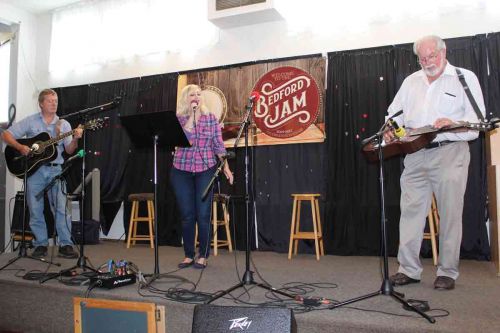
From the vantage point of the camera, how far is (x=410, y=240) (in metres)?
2.90

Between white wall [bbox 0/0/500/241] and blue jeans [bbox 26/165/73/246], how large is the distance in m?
2.23

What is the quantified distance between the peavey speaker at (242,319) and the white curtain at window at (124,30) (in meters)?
4.29

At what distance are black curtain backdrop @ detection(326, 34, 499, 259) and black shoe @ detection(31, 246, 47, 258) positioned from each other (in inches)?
116

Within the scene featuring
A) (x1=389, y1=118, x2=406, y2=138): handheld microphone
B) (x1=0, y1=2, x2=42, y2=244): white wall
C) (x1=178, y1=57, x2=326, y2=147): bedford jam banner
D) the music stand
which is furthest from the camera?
(x1=0, y1=2, x2=42, y2=244): white wall

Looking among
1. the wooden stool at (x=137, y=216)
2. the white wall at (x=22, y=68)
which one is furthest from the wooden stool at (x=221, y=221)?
the white wall at (x=22, y=68)

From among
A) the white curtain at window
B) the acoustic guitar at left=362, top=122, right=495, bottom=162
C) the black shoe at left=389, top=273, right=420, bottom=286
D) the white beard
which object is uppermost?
the white curtain at window

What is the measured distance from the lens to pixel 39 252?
4.29 meters

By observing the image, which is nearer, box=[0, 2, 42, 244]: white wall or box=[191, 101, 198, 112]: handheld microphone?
box=[191, 101, 198, 112]: handheld microphone

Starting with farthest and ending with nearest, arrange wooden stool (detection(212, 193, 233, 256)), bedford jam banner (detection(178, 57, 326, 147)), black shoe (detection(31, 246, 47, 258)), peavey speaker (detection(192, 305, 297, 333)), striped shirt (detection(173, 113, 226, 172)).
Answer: bedford jam banner (detection(178, 57, 326, 147))
wooden stool (detection(212, 193, 233, 256))
black shoe (detection(31, 246, 47, 258))
striped shirt (detection(173, 113, 226, 172))
peavey speaker (detection(192, 305, 297, 333))

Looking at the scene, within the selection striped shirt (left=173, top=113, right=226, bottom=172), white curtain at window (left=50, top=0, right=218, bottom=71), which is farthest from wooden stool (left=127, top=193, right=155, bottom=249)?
white curtain at window (left=50, top=0, right=218, bottom=71)

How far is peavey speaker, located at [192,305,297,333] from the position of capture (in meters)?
1.88

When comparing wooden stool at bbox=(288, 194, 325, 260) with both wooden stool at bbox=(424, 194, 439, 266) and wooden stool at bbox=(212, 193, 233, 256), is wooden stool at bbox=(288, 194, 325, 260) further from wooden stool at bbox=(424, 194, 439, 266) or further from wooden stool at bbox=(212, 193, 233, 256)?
wooden stool at bbox=(424, 194, 439, 266)

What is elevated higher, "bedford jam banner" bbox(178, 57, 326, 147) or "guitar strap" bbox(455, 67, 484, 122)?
"bedford jam banner" bbox(178, 57, 326, 147)

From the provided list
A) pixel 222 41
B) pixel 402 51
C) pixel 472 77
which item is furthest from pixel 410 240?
pixel 222 41
